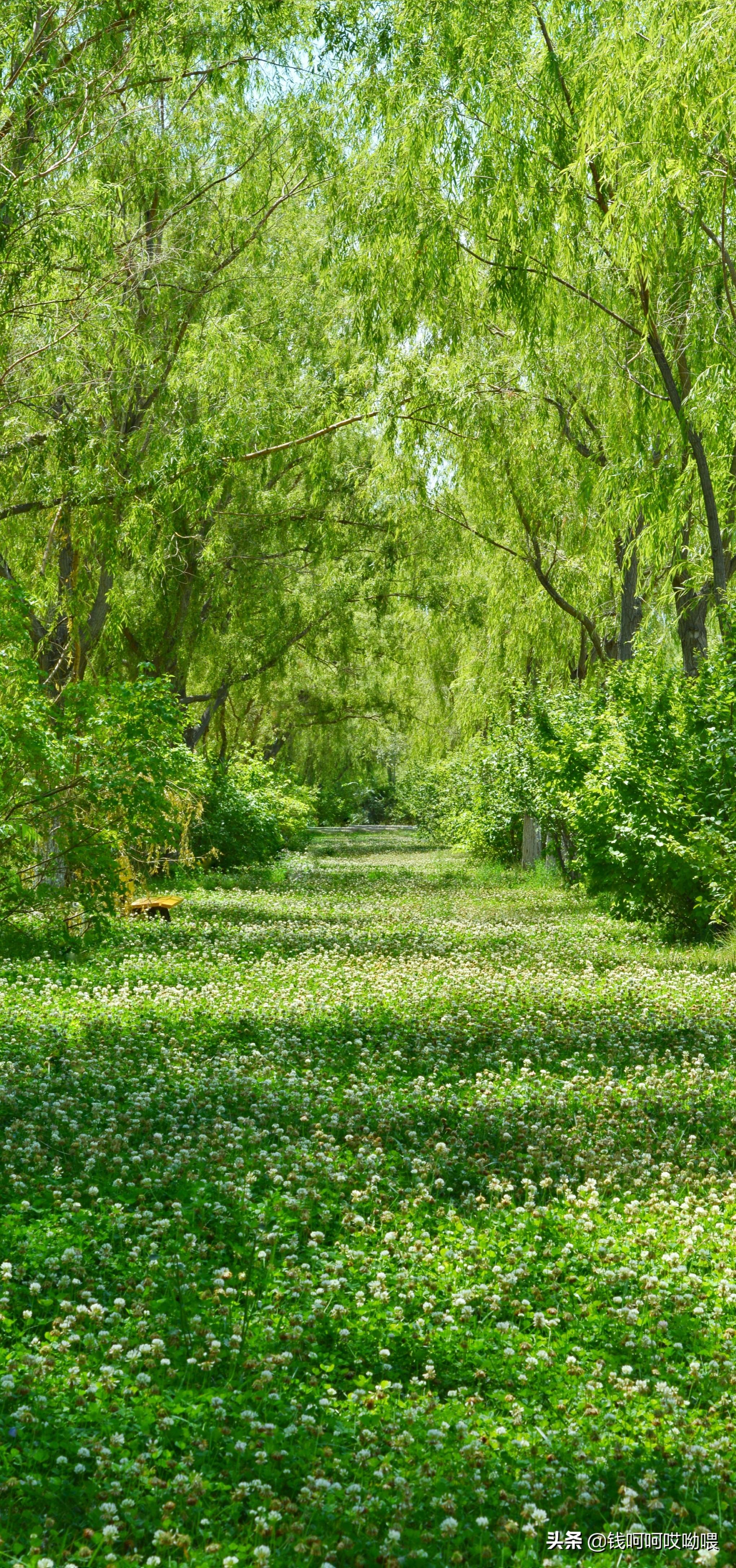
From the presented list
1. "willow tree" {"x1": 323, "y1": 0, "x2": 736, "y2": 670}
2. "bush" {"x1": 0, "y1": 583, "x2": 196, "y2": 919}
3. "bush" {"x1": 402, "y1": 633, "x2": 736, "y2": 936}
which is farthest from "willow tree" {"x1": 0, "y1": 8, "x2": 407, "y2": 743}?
"bush" {"x1": 402, "y1": 633, "x2": 736, "y2": 936}

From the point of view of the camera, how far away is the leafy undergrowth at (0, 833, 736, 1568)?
2.90 metres

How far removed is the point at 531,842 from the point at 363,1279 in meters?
17.4

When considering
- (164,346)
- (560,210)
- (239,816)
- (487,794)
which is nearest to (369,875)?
(239,816)

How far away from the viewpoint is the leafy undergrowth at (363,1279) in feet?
9.51

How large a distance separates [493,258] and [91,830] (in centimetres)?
651

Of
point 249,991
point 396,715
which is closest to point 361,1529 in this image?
point 249,991

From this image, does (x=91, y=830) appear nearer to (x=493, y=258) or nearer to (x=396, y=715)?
(x=493, y=258)

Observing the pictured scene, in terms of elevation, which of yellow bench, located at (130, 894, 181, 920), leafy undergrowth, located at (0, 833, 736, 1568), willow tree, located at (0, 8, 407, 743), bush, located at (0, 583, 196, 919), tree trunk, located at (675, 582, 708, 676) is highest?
willow tree, located at (0, 8, 407, 743)

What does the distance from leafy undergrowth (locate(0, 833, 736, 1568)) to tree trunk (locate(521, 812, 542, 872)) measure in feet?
41.2

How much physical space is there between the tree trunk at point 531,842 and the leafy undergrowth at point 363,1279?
1254 centimetres

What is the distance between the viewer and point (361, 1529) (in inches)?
111

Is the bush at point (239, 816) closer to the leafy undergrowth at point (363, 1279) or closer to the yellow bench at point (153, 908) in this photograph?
the yellow bench at point (153, 908)

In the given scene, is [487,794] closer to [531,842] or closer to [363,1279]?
[531,842]

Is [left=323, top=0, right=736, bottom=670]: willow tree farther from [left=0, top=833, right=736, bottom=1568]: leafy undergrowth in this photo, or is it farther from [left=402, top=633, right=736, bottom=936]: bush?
[left=0, top=833, right=736, bottom=1568]: leafy undergrowth
